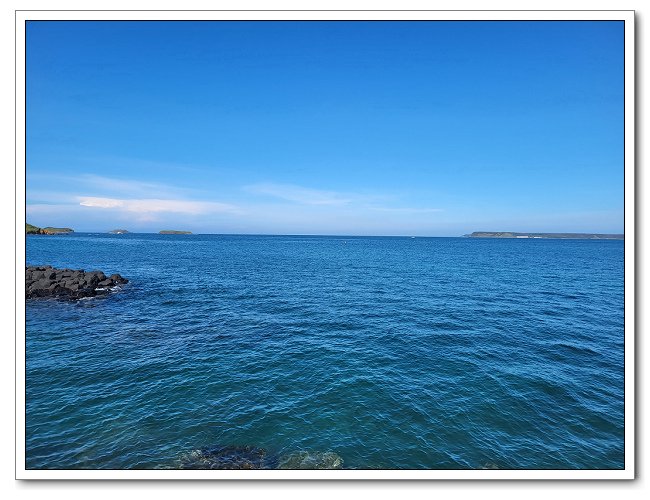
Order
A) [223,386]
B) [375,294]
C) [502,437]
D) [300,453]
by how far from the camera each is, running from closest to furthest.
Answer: [300,453]
[502,437]
[223,386]
[375,294]

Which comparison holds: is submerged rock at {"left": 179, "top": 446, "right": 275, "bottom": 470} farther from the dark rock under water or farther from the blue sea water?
the blue sea water

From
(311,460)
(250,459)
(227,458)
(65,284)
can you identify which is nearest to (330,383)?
(311,460)

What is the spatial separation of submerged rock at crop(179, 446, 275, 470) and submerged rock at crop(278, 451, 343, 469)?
1.27 feet

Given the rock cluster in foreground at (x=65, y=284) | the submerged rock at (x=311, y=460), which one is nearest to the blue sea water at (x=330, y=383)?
the submerged rock at (x=311, y=460)

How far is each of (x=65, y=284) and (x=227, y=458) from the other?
2550 centimetres

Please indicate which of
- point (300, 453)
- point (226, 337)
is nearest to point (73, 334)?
point (226, 337)

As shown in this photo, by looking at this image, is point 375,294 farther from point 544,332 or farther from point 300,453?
point 300,453

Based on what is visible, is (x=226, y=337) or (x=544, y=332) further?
(x=544, y=332)

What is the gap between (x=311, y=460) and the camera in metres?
8.04

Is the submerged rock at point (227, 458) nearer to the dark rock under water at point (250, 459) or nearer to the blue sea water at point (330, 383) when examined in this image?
the dark rock under water at point (250, 459)

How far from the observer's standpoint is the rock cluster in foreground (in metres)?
24.4
